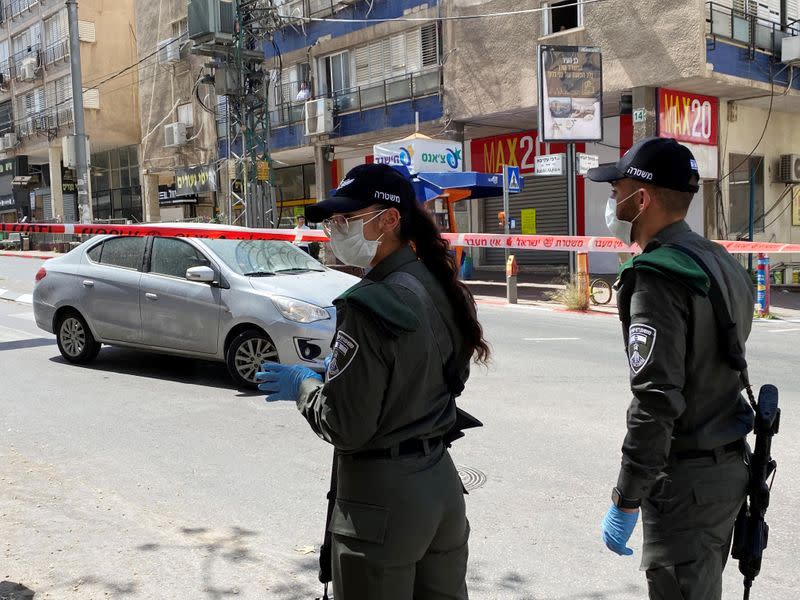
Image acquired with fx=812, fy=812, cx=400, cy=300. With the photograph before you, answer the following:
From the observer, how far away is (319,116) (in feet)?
88.9

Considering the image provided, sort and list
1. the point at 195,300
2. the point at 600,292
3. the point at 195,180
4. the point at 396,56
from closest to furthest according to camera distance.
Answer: the point at 195,300
the point at 600,292
the point at 396,56
the point at 195,180

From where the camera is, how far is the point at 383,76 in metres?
26.0

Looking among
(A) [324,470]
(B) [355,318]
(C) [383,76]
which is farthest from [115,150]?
(B) [355,318]

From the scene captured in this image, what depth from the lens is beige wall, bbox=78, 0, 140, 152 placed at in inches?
1603

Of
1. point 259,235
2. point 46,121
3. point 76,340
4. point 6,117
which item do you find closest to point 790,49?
point 259,235

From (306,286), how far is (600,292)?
33.6 feet

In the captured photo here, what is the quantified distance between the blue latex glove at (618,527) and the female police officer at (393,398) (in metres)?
0.47

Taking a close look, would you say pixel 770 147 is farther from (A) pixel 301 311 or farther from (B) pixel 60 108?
(B) pixel 60 108

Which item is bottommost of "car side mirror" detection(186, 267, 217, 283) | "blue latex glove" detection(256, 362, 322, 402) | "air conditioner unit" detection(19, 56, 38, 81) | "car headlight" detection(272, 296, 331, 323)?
"car headlight" detection(272, 296, 331, 323)

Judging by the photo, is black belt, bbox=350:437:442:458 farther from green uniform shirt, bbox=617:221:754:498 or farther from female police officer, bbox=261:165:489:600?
green uniform shirt, bbox=617:221:754:498

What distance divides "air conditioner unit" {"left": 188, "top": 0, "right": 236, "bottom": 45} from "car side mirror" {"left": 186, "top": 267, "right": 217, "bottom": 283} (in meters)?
17.8

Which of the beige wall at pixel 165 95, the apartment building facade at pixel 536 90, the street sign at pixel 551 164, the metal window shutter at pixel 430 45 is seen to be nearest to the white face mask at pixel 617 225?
the street sign at pixel 551 164

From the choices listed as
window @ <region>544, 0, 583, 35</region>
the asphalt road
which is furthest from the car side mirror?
window @ <region>544, 0, 583, 35</region>

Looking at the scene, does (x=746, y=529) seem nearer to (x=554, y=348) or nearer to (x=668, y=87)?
(x=554, y=348)
